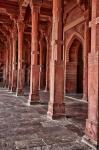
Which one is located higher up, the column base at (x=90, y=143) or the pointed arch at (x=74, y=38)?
the pointed arch at (x=74, y=38)

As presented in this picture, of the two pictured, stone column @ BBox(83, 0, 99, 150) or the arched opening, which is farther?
the arched opening

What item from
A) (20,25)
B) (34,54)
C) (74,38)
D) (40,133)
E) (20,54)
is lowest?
(40,133)

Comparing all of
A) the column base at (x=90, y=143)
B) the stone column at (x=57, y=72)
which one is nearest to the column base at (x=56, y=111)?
the stone column at (x=57, y=72)

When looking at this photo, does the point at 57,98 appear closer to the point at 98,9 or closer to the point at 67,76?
the point at 98,9

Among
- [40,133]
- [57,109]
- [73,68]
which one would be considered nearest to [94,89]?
[40,133]

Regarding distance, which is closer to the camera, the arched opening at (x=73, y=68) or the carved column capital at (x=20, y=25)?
the carved column capital at (x=20, y=25)

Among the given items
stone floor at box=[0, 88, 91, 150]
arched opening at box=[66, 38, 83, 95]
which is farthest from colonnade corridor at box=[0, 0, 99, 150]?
arched opening at box=[66, 38, 83, 95]

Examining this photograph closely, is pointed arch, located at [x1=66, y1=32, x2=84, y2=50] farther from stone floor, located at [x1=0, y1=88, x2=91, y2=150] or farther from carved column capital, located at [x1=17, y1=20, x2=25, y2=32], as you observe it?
stone floor, located at [x1=0, y1=88, x2=91, y2=150]

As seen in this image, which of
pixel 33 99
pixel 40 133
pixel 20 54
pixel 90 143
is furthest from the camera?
pixel 20 54

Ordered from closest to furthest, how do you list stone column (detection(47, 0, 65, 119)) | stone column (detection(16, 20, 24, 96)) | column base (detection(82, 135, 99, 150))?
column base (detection(82, 135, 99, 150)) < stone column (detection(47, 0, 65, 119)) < stone column (detection(16, 20, 24, 96))

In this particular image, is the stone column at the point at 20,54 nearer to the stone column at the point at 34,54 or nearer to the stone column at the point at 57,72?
the stone column at the point at 34,54

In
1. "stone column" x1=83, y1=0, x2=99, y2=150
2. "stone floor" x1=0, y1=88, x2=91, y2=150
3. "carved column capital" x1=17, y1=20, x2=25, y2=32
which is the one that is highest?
"carved column capital" x1=17, y1=20, x2=25, y2=32

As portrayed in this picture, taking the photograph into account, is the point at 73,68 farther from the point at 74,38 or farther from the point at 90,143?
the point at 90,143

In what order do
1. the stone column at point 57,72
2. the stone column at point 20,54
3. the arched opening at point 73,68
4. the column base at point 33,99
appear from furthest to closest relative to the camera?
the arched opening at point 73,68
the stone column at point 20,54
the column base at point 33,99
the stone column at point 57,72
